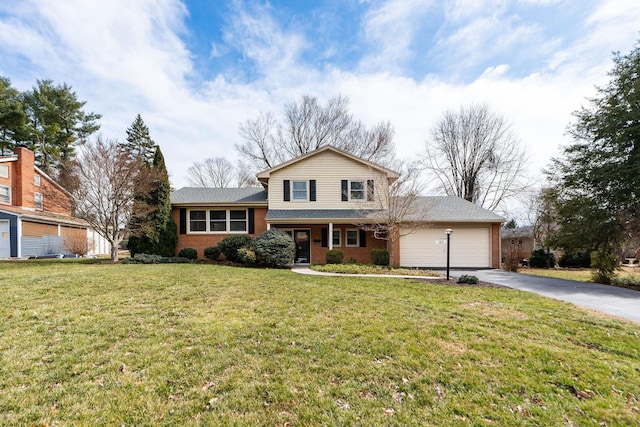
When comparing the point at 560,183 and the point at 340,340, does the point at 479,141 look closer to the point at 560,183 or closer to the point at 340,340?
the point at 560,183

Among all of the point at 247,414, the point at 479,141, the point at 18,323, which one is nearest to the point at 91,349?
the point at 18,323

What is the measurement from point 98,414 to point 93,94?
13531 mm

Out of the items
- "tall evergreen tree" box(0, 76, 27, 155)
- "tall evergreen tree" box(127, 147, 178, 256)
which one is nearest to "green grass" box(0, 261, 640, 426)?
"tall evergreen tree" box(127, 147, 178, 256)

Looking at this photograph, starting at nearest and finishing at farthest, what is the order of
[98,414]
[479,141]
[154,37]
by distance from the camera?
A: [98,414] → [154,37] → [479,141]

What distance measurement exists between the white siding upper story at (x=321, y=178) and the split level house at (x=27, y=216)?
46.4ft

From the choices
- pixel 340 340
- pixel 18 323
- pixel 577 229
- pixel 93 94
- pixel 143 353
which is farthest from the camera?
pixel 577 229

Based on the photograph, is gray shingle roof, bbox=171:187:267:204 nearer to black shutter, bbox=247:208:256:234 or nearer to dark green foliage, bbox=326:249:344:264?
black shutter, bbox=247:208:256:234

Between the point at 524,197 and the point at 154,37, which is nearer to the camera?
the point at 154,37

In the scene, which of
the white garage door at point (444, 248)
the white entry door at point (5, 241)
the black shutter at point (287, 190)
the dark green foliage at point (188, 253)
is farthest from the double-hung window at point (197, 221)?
the white entry door at point (5, 241)

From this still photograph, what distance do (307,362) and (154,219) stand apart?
14.0m

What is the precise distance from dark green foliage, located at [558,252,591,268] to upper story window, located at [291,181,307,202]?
18.8 meters

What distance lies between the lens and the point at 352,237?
1638 centimetres

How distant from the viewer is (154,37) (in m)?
9.48

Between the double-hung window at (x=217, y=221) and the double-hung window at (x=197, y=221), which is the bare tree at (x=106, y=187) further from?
the double-hung window at (x=217, y=221)
